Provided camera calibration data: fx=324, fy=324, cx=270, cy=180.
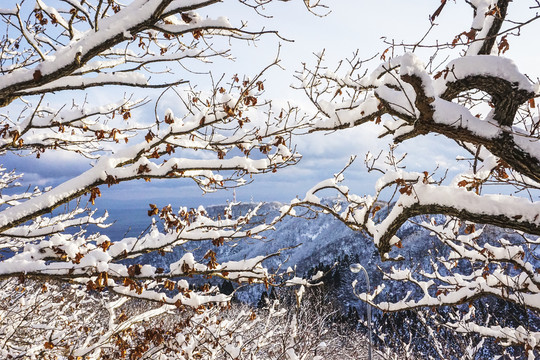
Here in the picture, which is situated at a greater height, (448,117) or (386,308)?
(448,117)

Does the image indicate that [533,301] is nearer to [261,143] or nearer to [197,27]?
[261,143]

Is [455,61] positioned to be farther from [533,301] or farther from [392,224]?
[533,301]

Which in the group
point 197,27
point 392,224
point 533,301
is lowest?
point 533,301

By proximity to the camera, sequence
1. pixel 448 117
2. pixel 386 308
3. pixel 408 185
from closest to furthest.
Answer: pixel 448 117 < pixel 408 185 < pixel 386 308

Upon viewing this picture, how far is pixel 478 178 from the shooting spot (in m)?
3.48

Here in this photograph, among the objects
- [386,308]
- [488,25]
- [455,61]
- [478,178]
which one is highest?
[488,25]

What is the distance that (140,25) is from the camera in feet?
8.05

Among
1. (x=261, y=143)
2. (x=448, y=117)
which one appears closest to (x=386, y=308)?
(x=261, y=143)

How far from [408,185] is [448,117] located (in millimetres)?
916

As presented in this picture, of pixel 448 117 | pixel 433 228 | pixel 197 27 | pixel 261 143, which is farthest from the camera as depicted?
pixel 433 228

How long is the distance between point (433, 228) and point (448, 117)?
282cm

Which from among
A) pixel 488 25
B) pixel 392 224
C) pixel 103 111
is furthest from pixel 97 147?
pixel 488 25

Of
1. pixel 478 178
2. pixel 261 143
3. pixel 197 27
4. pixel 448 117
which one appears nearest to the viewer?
pixel 448 117

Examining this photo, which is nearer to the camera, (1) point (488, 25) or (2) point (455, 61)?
(2) point (455, 61)
